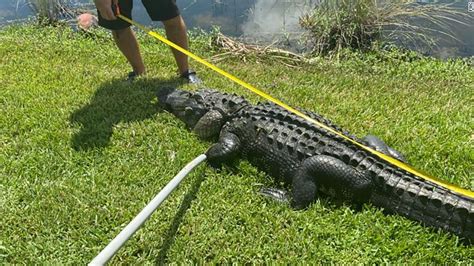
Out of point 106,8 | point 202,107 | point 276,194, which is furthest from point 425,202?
point 106,8

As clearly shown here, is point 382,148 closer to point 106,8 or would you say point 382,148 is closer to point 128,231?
point 128,231

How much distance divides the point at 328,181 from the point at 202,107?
1380 mm

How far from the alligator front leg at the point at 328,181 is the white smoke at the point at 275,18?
483cm

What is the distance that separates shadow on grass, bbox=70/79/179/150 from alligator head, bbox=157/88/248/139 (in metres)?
0.21

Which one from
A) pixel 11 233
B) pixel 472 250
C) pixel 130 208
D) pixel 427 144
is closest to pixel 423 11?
pixel 427 144

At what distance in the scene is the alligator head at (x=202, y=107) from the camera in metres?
3.77

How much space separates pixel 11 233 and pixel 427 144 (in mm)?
3105

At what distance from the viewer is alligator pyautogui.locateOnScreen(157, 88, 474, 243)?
274 centimetres

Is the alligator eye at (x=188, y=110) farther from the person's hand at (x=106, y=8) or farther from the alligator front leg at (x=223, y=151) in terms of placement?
the person's hand at (x=106, y=8)

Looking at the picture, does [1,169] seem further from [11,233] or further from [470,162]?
[470,162]

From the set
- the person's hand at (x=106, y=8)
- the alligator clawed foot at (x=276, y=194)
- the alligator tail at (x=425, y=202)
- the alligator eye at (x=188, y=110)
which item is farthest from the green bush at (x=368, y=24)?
the alligator tail at (x=425, y=202)

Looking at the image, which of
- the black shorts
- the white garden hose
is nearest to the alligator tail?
the white garden hose

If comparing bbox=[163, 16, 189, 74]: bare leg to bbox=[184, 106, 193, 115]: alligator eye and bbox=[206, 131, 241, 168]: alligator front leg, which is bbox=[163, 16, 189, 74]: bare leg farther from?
bbox=[206, 131, 241, 168]: alligator front leg

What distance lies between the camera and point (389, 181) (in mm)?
2863
